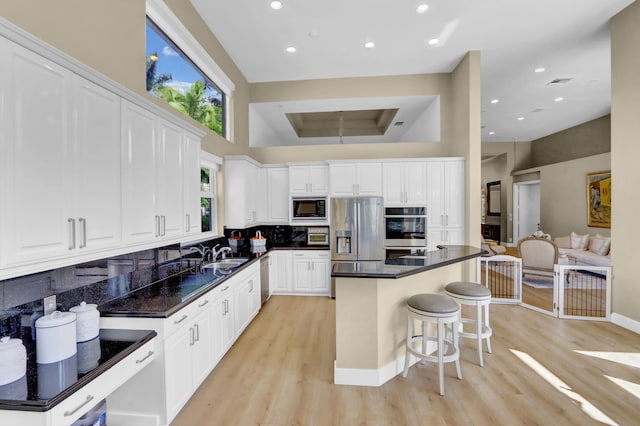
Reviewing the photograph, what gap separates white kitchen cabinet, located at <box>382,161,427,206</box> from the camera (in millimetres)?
4781

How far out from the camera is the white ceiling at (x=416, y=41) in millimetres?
3393

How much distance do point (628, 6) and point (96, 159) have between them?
18.9ft

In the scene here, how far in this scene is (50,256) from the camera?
135 cm

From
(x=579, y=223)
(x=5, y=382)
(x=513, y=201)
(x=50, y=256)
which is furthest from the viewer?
(x=513, y=201)

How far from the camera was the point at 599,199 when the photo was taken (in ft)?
23.6

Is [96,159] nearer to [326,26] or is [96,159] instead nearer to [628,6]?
[326,26]

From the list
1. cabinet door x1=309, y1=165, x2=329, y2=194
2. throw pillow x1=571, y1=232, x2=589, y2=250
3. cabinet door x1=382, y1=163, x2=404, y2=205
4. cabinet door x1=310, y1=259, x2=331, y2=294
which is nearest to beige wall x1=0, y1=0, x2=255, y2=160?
cabinet door x1=309, y1=165, x2=329, y2=194

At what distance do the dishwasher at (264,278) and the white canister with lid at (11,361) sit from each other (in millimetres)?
2951

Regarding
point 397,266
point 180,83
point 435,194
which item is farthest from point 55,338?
point 435,194

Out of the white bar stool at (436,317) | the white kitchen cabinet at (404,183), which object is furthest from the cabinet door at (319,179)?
the white bar stool at (436,317)

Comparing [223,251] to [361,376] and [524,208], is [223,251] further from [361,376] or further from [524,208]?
[524,208]

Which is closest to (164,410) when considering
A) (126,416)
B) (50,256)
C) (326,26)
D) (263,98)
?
(126,416)

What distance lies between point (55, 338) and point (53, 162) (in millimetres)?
877

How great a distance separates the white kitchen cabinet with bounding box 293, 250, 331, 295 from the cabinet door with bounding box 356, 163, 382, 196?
1.27 metres
